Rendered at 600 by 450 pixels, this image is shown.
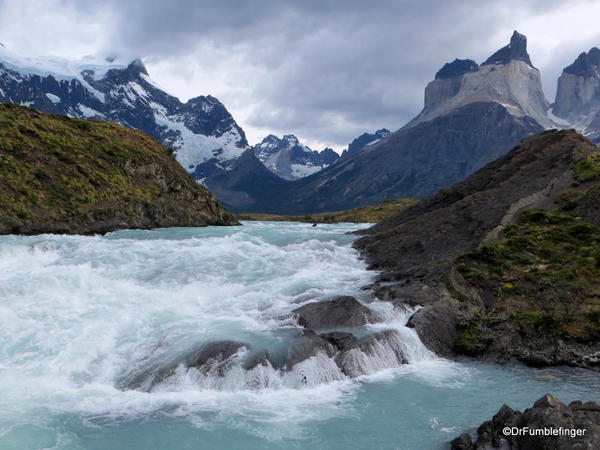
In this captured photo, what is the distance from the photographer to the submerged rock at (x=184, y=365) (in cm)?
2247

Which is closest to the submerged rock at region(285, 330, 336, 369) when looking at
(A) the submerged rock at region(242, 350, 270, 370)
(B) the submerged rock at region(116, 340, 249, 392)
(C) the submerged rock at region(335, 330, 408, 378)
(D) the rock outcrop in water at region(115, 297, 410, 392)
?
(D) the rock outcrop in water at region(115, 297, 410, 392)

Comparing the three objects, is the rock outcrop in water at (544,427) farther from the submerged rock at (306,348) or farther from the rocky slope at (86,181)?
the rocky slope at (86,181)

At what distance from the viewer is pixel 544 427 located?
15062 millimetres

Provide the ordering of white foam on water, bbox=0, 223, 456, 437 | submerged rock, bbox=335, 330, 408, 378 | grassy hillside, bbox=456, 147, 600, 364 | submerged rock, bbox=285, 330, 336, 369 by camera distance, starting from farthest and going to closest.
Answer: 1. grassy hillside, bbox=456, 147, 600, 364
2. submerged rock, bbox=335, 330, 408, 378
3. submerged rock, bbox=285, 330, 336, 369
4. white foam on water, bbox=0, 223, 456, 437

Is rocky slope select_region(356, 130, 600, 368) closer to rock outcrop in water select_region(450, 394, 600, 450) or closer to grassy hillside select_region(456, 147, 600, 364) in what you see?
grassy hillside select_region(456, 147, 600, 364)

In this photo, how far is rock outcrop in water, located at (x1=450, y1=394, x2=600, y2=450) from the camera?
46.9 feet

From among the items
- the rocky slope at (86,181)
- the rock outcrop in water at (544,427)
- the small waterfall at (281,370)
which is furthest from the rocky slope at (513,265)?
the rocky slope at (86,181)

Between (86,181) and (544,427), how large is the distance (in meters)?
74.5

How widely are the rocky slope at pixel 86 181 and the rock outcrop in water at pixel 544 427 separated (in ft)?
184

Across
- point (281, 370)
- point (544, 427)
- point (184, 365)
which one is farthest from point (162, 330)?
point (544, 427)

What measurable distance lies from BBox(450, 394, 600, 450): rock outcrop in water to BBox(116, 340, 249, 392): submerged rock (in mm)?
11771

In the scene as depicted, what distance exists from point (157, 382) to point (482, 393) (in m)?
15.9

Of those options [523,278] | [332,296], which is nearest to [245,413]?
[332,296]

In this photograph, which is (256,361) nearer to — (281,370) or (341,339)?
(281,370)
